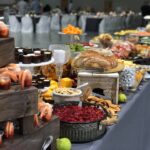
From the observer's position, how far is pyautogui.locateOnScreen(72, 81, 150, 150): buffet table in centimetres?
134

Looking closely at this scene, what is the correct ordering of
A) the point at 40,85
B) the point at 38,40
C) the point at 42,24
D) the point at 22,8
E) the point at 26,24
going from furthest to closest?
1. the point at 22,8
2. the point at 42,24
3. the point at 26,24
4. the point at 38,40
5. the point at 40,85

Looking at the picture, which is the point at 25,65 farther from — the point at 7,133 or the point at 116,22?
the point at 116,22

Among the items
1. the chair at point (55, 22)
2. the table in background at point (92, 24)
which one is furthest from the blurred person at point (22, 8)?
the table in background at point (92, 24)

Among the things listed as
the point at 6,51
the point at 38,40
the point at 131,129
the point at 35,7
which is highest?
the point at 35,7

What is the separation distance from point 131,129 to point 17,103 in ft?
3.06

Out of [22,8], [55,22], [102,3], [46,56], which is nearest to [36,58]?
[46,56]

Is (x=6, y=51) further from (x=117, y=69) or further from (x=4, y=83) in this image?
(x=117, y=69)

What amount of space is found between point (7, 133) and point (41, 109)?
185 mm

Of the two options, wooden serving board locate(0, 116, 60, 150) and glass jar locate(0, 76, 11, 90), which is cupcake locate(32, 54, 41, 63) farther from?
glass jar locate(0, 76, 11, 90)

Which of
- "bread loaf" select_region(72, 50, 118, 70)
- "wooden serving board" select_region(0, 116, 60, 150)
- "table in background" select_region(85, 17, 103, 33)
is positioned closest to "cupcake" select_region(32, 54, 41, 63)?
"bread loaf" select_region(72, 50, 118, 70)

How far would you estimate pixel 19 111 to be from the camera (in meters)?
0.97

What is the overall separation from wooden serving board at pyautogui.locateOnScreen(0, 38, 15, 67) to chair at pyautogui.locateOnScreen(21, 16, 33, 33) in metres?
10.7

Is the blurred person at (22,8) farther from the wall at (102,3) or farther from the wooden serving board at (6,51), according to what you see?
the wooden serving board at (6,51)

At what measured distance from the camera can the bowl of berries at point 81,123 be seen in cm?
124
